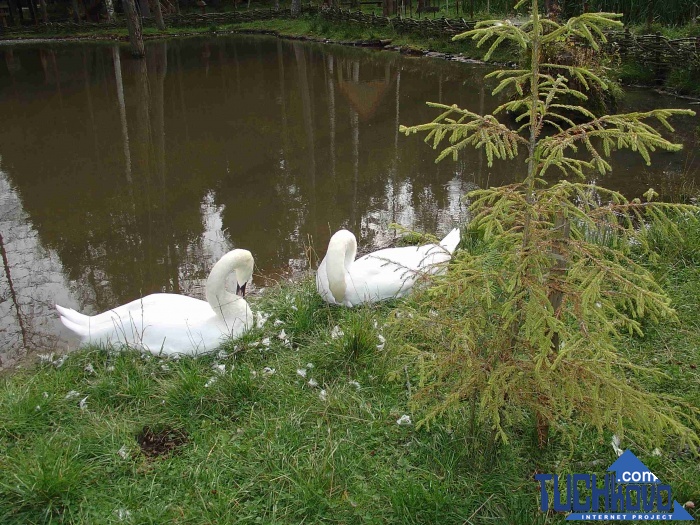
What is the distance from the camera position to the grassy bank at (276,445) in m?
2.58

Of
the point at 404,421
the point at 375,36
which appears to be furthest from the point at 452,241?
the point at 375,36

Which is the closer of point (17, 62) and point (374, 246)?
point (374, 246)

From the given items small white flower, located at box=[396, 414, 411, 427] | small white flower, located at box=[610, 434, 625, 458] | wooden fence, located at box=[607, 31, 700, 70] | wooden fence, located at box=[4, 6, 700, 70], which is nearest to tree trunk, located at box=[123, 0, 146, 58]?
wooden fence, located at box=[4, 6, 700, 70]

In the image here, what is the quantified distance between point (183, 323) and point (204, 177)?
4852 millimetres

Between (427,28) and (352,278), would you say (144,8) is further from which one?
(352,278)

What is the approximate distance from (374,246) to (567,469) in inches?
152

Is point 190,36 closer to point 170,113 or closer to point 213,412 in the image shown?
point 170,113

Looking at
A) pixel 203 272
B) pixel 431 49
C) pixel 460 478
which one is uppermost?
pixel 431 49

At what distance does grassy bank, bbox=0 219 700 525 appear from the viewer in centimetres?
258

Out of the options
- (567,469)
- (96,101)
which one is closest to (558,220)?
(567,469)

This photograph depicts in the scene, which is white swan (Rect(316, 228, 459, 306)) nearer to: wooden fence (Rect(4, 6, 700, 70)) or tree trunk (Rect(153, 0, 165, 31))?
wooden fence (Rect(4, 6, 700, 70))

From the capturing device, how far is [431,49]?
19344 millimetres

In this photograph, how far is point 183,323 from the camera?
13.4 ft

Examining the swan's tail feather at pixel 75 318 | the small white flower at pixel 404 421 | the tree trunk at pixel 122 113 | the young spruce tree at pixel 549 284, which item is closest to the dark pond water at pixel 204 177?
the tree trunk at pixel 122 113
